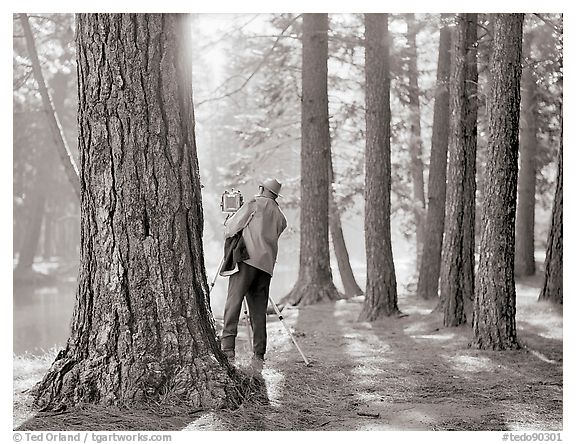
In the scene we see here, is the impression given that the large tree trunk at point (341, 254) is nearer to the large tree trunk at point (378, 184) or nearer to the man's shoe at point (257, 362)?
the large tree trunk at point (378, 184)

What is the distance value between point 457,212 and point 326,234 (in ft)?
14.2

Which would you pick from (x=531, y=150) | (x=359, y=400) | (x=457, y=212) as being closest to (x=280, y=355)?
(x=359, y=400)

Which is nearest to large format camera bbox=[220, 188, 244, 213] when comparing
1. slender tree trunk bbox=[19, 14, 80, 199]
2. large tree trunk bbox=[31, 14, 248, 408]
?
large tree trunk bbox=[31, 14, 248, 408]

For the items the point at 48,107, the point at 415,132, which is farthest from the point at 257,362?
the point at 415,132

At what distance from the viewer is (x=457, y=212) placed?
1109cm

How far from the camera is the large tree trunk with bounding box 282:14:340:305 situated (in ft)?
48.5

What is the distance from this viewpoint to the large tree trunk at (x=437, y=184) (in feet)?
47.6

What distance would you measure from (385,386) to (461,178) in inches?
173

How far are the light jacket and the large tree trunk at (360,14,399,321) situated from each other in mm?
4823

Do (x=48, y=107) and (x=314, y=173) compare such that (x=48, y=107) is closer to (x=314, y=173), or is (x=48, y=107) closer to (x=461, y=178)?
(x=314, y=173)

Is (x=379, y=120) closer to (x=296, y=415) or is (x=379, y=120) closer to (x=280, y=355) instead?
(x=280, y=355)

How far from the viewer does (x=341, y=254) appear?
1778cm

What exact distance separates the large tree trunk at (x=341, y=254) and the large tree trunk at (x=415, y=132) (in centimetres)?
219

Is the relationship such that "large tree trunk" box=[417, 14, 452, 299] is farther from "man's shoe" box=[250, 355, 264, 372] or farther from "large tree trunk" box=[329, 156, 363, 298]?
"man's shoe" box=[250, 355, 264, 372]
